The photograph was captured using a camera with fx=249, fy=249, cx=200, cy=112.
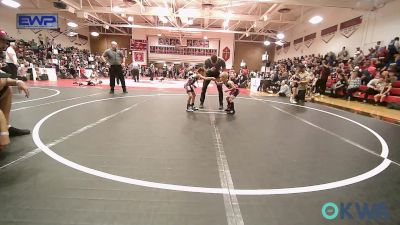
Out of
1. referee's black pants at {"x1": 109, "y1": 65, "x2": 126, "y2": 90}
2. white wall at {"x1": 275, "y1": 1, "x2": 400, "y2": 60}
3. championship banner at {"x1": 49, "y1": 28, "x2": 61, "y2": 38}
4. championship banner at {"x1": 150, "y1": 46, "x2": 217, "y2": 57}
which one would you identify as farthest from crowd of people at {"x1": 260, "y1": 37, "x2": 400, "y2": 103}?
championship banner at {"x1": 49, "y1": 28, "x2": 61, "y2": 38}

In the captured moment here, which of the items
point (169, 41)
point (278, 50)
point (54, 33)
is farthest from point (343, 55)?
point (54, 33)

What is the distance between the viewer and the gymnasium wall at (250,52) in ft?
89.7

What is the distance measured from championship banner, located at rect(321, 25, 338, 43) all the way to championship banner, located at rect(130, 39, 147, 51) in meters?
17.0

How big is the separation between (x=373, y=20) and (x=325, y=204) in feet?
45.1

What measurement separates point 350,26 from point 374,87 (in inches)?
267

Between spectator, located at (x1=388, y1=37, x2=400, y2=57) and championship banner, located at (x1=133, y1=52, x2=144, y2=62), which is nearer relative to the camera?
spectator, located at (x1=388, y1=37, x2=400, y2=57)

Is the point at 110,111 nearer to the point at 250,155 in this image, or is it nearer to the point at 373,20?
the point at 250,155

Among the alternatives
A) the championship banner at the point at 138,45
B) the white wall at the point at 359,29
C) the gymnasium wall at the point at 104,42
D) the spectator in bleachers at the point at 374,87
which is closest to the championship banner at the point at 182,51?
the championship banner at the point at 138,45

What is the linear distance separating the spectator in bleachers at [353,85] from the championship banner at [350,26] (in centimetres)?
507

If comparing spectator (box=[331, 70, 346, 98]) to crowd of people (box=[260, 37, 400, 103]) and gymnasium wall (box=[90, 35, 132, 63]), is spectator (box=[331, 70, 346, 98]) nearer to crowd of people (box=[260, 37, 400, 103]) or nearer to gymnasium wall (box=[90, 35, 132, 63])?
crowd of people (box=[260, 37, 400, 103])

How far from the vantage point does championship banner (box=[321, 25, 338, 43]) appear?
609 inches

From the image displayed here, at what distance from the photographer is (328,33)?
52.8 ft

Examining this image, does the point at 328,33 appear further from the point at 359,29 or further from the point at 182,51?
the point at 182,51

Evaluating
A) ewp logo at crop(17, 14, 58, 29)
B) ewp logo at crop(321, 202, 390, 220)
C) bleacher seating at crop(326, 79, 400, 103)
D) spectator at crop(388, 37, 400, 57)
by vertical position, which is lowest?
ewp logo at crop(321, 202, 390, 220)
